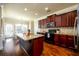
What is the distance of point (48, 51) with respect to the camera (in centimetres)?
213

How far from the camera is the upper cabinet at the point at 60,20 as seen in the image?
2.07 metres

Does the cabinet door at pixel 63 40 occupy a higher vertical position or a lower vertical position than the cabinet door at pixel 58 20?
lower

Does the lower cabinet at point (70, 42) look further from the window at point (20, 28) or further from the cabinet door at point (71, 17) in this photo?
the window at point (20, 28)

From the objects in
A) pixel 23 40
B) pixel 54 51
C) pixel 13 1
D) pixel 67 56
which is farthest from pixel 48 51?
pixel 13 1

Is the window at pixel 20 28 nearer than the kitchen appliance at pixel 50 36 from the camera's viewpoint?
Yes

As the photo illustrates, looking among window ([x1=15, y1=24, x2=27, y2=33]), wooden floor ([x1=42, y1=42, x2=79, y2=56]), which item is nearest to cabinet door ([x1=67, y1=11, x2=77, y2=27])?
wooden floor ([x1=42, y1=42, x2=79, y2=56])

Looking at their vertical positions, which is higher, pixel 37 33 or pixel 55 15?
pixel 55 15

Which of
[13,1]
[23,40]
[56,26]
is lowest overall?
[23,40]

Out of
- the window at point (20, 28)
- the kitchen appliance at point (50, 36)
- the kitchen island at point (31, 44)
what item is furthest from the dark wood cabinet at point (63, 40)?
the window at point (20, 28)

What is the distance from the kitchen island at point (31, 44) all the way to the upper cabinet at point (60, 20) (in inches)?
10.4

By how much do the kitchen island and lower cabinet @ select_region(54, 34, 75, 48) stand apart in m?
0.29

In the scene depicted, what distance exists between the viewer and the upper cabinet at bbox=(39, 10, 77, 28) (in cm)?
207

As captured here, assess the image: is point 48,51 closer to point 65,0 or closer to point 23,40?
point 23,40

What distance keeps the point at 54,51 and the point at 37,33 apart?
441 millimetres
